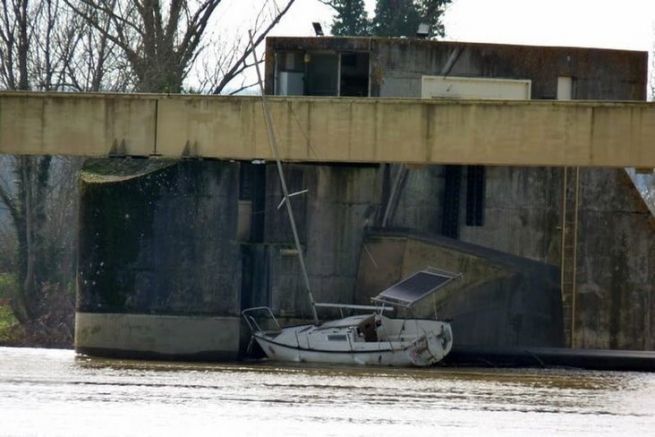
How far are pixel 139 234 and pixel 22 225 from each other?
2272 centimetres

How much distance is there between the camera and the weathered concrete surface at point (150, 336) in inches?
2045

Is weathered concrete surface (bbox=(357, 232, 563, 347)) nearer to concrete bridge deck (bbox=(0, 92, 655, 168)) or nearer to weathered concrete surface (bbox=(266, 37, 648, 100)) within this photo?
concrete bridge deck (bbox=(0, 92, 655, 168))

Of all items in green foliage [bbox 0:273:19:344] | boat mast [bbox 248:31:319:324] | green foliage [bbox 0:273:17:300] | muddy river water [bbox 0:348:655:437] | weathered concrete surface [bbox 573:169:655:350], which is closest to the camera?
muddy river water [bbox 0:348:655:437]

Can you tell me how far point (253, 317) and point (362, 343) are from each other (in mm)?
3960

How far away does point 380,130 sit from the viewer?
173ft

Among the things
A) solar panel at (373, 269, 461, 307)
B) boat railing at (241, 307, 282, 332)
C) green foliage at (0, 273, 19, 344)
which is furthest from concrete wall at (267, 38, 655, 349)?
green foliage at (0, 273, 19, 344)

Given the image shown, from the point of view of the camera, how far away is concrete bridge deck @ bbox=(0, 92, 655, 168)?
5281 centimetres

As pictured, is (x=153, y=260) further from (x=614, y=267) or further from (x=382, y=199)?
(x=614, y=267)

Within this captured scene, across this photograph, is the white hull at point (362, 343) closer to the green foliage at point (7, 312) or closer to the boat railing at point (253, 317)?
the boat railing at point (253, 317)

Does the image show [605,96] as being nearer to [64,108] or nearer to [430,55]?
[430,55]

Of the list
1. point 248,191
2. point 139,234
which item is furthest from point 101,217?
point 248,191

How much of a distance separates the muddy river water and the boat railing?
3465mm

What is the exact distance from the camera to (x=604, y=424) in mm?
37188

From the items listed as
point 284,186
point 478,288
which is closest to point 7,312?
point 284,186
